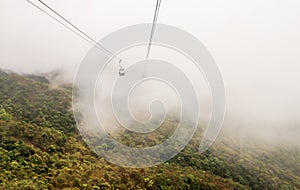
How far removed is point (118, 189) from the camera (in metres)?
12.2

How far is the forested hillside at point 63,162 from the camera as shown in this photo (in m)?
12.0

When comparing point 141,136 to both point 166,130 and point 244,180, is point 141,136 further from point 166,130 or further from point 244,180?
point 244,180

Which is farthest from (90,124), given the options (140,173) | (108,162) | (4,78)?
(4,78)

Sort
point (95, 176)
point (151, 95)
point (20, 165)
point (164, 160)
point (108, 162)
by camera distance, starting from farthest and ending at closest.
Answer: point (164, 160) < point (108, 162) < point (151, 95) < point (95, 176) < point (20, 165)

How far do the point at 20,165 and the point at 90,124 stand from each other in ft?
23.6

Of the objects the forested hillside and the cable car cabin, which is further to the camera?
the forested hillside

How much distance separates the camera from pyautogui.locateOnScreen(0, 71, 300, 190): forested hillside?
1198cm

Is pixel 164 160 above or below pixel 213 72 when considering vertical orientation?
below

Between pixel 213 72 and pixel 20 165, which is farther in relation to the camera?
pixel 20 165

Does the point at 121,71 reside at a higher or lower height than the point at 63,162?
higher

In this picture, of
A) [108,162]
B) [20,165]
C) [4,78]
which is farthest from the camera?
[4,78]

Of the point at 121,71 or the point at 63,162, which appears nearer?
the point at 121,71

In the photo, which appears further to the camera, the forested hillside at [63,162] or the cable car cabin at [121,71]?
the forested hillside at [63,162]

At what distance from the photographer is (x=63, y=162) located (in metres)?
14.2
